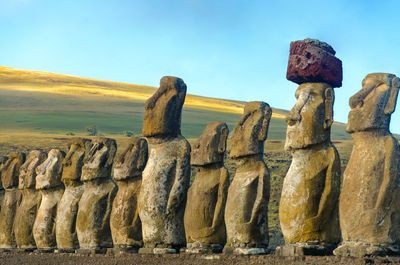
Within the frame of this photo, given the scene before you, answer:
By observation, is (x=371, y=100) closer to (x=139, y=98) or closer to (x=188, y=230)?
(x=188, y=230)

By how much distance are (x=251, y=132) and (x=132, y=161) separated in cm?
399

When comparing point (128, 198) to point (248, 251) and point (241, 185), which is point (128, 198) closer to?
point (241, 185)

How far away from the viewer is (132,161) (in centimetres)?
1675

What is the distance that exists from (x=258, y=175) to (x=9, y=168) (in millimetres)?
11463

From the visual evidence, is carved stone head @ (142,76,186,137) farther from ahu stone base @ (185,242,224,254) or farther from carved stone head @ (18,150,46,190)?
carved stone head @ (18,150,46,190)

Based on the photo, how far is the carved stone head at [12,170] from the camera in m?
22.1

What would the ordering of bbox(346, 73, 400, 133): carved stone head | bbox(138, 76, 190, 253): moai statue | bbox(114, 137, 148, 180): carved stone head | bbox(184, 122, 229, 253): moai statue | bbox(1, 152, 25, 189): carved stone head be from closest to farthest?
bbox(346, 73, 400, 133): carved stone head
bbox(184, 122, 229, 253): moai statue
bbox(138, 76, 190, 253): moai statue
bbox(114, 137, 148, 180): carved stone head
bbox(1, 152, 25, 189): carved stone head

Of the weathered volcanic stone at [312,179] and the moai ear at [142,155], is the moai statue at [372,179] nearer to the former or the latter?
the weathered volcanic stone at [312,179]

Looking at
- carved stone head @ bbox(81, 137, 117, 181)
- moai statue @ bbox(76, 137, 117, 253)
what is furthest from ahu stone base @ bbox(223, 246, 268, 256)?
carved stone head @ bbox(81, 137, 117, 181)

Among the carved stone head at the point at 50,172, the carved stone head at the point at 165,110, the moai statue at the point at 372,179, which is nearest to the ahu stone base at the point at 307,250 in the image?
the moai statue at the point at 372,179

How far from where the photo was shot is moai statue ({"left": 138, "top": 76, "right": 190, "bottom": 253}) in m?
15.1

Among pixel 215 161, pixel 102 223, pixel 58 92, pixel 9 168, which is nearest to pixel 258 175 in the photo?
pixel 215 161

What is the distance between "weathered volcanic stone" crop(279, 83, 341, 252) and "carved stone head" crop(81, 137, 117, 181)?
664 cm

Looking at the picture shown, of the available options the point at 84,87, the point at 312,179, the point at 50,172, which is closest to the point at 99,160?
the point at 50,172
